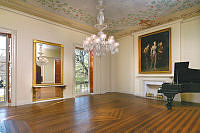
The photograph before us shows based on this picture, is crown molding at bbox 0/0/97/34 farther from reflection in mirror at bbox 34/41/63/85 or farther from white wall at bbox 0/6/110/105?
reflection in mirror at bbox 34/41/63/85

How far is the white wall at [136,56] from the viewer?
4695 mm

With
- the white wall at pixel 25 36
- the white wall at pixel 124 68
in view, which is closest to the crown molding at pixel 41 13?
the white wall at pixel 25 36

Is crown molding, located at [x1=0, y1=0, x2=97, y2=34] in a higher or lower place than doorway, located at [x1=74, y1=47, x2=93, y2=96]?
higher

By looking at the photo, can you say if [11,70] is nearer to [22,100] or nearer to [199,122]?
[22,100]

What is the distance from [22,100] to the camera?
14.4 feet

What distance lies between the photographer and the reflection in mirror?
4.86m

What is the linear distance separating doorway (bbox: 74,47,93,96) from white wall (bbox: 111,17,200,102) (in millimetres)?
1644

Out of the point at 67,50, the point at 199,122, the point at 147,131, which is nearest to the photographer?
the point at 147,131

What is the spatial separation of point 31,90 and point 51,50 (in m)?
1.82

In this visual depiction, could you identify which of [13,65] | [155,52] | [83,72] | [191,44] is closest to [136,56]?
[155,52]

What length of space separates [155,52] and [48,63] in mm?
4906

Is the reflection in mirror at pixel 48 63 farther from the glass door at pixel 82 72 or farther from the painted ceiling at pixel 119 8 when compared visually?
the painted ceiling at pixel 119 8

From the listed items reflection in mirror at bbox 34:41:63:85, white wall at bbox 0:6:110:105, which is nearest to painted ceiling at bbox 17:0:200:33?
white wall at bbox 0:6:110:105

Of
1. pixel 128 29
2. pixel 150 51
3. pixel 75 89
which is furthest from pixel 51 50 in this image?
pixel 150 51
